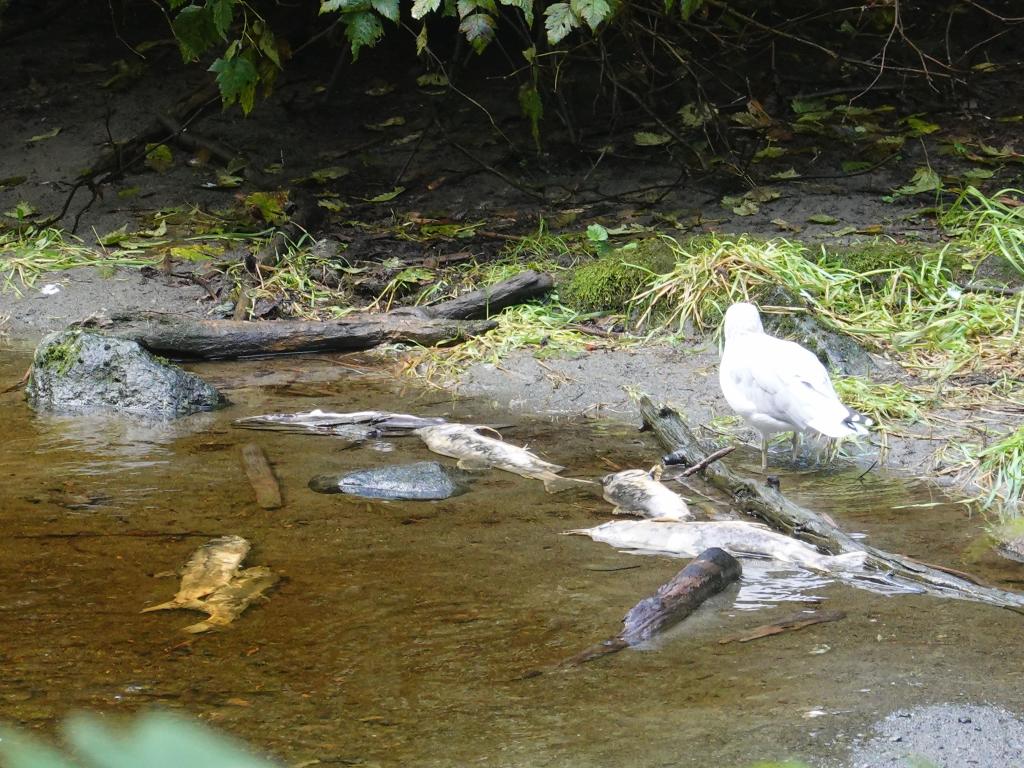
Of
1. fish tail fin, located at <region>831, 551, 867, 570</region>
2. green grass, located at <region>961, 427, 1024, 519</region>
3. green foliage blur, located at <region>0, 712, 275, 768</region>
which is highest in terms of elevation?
green foliage blur, located at <region>0, 712, 275, 768</region>

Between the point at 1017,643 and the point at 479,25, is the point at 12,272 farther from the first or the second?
the point at 1017,643

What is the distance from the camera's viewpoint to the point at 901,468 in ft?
16.6

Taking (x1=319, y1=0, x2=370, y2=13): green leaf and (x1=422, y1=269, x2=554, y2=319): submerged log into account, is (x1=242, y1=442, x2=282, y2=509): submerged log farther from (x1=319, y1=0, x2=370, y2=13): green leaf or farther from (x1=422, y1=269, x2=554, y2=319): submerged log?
(x1=422, y1=269, x2=554, y2=319): submerged log

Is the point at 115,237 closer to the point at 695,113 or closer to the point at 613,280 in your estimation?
the point at 613,280

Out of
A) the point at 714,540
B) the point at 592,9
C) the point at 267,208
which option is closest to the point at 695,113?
the point at 267,208

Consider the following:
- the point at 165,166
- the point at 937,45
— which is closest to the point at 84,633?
the point at 165,166

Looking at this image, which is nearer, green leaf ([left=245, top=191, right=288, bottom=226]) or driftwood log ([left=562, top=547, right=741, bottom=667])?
driftwood log ([left=562, top=547, right=741, bottom=667])

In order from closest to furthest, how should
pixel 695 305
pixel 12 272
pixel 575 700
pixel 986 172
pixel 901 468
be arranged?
pixel 575 700 → pixel 901 468 → pixel 695 305 → pixel 12 272 → pixel 986 172

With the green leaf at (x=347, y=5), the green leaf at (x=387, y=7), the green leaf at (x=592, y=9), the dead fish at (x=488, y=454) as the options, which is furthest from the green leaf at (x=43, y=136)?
the dead fish at (x=488, y=454)

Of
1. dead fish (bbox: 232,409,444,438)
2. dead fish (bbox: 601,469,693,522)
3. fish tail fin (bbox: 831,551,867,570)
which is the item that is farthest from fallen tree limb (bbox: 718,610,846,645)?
dead fish (bbox: 232,409,444,438)

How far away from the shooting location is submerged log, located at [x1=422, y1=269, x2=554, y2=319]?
23.7ft

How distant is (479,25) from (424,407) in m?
1.94

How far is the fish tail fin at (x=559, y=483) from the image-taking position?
4.73 meters

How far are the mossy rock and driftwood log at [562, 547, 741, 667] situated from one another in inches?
142
